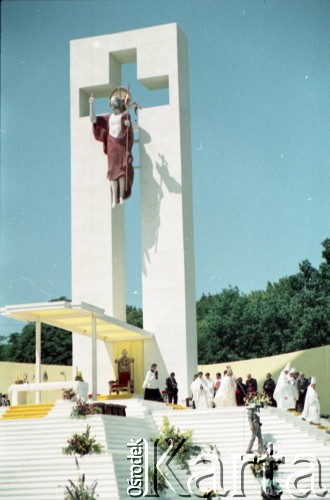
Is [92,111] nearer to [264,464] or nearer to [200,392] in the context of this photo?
[200,392]

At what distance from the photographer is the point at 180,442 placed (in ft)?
71.2

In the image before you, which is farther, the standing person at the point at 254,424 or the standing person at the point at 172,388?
the standing person at the point at 172,388

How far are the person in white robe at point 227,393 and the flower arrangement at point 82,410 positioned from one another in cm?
373

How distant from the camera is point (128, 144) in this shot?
3017cm

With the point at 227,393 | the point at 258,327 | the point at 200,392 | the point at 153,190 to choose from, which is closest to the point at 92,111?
the point at 153,190

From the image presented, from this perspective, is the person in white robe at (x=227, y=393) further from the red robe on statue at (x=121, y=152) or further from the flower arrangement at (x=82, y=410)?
the red robe on statue at (x=121, y=152)

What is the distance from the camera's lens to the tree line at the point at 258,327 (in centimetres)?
4259

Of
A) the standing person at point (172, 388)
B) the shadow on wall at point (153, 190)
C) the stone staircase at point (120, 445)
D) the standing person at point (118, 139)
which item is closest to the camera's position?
the stone staircase at point (120, 445)

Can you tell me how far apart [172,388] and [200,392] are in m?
2.09

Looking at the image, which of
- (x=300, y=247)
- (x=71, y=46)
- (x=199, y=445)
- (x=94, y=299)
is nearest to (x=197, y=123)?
(x=300, y=247)

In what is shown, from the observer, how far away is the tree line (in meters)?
42.6

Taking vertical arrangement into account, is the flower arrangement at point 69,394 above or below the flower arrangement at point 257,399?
above

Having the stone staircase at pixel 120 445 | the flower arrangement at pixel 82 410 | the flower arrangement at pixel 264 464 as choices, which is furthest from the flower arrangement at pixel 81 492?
the flower arrangement at pixel 264 464

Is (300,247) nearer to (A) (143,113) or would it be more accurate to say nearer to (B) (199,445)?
(A) (143,113)
